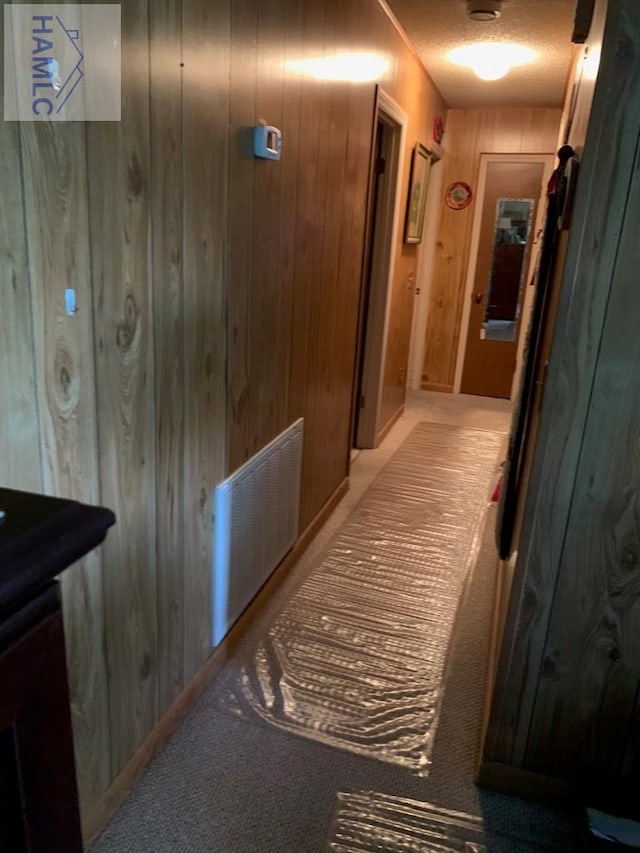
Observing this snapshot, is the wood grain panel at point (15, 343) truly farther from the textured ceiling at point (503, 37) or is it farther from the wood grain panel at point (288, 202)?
the textured ceiling at point (503, 37)

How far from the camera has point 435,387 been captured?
19.2 feet

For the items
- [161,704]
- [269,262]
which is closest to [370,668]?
[161,704]

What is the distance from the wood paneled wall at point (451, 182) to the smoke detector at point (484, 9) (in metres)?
2.25

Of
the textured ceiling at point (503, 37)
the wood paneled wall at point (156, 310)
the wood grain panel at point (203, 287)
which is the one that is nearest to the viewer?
the wood paneled wall at point (156, 310)

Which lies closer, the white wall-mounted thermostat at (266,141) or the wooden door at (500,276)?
the white wall-mounted thermostat at (266,141)

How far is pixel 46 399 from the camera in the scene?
3.70 feet

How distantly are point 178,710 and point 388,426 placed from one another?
3.04 meters

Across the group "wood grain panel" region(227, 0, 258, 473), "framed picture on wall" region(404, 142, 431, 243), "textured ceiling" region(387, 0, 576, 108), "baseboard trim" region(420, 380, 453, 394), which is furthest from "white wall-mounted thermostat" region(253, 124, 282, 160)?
"baseboard trim" region(420, 380, 453, 394)

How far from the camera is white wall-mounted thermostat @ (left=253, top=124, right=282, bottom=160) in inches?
69.2

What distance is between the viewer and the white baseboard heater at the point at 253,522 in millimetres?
1937

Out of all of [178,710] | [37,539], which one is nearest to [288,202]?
[178,710]

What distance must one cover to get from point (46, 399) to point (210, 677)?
3.97 feet

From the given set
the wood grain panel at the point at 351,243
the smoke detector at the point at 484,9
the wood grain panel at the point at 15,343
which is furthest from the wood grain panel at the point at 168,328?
the smoke detector at the point at 484,9

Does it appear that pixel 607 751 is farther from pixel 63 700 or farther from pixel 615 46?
pixel 615 46
